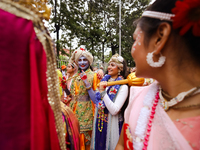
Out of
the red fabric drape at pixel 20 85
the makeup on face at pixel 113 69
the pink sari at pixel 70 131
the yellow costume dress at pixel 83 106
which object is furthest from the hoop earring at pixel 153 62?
the yellow costume dress at pixel 83 106

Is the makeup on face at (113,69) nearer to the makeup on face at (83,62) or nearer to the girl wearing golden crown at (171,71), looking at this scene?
the makeup on face at (83,62)

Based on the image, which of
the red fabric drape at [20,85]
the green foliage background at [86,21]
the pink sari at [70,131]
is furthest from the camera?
the green foliage background at [86,21]

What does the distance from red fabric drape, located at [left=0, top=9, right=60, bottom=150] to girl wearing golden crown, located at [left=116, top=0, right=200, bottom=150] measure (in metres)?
0.62

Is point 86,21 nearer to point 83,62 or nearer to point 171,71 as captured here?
point 83,62

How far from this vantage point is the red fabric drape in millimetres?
526

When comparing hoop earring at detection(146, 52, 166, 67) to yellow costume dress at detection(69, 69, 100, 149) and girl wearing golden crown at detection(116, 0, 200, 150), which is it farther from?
yellow costume dress at detection(69, 69, 100, 149)

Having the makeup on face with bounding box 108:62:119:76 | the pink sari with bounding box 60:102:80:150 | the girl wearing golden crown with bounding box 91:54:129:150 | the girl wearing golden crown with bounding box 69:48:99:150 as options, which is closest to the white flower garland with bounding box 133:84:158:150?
the pink sari with bounding box 60:102:80:150

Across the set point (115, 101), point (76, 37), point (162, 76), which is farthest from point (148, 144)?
point (76, 37)

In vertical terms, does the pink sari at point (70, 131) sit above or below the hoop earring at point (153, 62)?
below

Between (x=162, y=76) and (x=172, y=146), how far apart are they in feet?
1.33

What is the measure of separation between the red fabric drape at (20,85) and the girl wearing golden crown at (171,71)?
62 cm

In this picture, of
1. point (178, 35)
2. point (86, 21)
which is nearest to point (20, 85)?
point (178, 35)

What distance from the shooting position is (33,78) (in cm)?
55

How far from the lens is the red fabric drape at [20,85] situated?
53 centimetres
